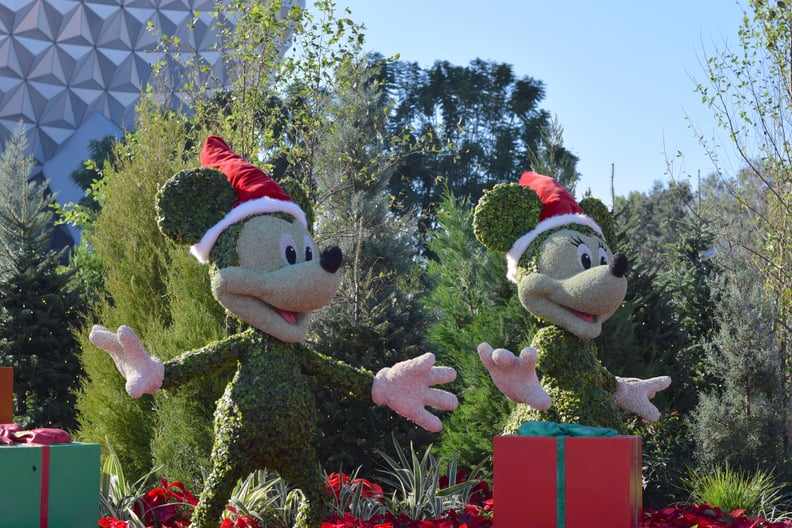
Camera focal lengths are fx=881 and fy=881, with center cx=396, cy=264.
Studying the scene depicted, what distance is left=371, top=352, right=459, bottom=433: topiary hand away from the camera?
470 centimetres

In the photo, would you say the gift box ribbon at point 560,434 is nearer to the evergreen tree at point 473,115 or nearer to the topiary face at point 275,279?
the topiary face at point 275,279

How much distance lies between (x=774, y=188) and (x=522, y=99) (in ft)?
71.5

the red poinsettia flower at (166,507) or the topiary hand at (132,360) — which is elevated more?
the topiary hand at (132,360)

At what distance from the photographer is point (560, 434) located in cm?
470

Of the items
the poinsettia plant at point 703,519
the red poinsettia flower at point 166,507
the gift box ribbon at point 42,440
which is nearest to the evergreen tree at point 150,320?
the red poinsettia flower at point 166,507

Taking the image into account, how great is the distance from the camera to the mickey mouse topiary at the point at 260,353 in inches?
177

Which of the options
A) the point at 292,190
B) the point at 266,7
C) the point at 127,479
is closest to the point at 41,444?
the point at 292,190

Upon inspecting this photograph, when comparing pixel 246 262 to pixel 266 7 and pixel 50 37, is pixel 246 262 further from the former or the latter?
pixel 50 37

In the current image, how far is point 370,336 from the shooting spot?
7.47m

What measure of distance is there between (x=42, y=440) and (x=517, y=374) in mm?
2504

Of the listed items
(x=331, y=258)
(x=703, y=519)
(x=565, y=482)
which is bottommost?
(x=703, y=519)

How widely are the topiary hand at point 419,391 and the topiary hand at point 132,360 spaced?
1222 millimetres

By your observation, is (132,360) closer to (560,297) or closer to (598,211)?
(560,297)

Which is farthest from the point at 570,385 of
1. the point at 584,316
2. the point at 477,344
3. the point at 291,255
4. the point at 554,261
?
the point at 291,255
